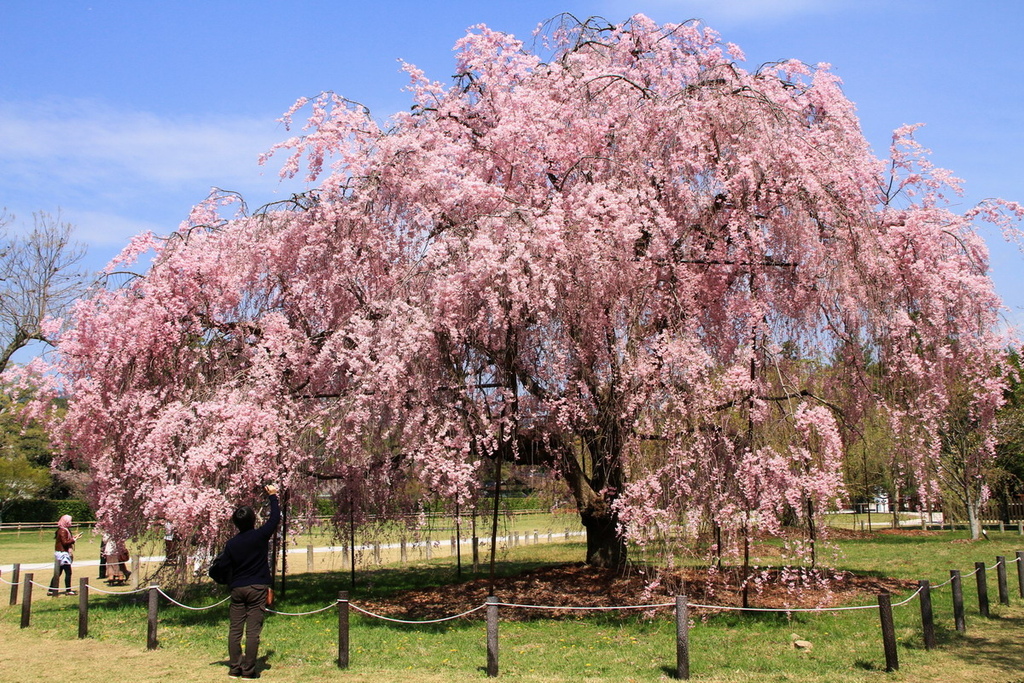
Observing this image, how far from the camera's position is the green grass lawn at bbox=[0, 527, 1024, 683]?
26.3ft

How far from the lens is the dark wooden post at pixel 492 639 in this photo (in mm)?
8094

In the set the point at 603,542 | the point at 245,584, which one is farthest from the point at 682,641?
the point at 603,542

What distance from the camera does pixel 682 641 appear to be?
780cm

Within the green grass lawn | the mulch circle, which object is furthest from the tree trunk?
the green grass lawn

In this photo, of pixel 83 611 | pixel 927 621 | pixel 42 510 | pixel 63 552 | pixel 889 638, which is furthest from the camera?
pixel 42 510

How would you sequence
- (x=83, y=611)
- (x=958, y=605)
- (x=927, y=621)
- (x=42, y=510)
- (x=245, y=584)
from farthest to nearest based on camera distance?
(x=42, y=510)
(x=83, y=611)
(x=958, y=605)
(x=927, y=621)
(x=245, y=584)

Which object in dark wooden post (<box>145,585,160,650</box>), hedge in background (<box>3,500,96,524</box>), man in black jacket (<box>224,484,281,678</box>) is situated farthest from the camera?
hedge in background (<box>3,500,96,524</box>)

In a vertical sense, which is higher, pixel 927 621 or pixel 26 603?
pixel 927 621

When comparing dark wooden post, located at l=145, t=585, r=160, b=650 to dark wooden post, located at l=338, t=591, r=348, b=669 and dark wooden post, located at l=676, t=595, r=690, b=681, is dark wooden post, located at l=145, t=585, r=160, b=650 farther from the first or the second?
dark wooden post, located at l=676, t=595, r=690, b=681

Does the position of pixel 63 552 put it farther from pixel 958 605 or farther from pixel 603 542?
pixel 958 605

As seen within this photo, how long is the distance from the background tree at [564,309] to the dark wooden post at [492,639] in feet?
7.47

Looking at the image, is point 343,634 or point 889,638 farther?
point 343,634

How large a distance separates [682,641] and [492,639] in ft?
6.47

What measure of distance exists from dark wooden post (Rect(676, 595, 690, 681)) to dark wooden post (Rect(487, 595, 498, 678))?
1.87m
